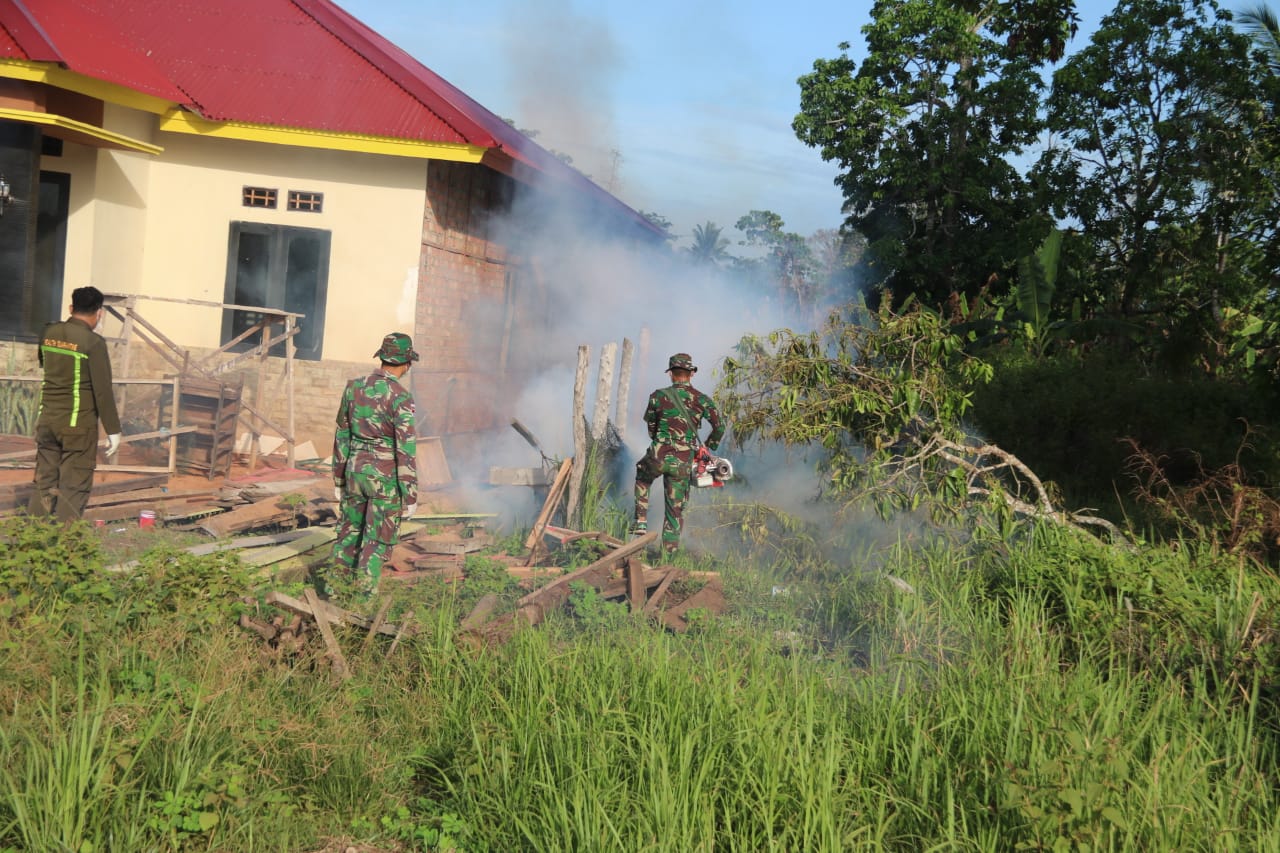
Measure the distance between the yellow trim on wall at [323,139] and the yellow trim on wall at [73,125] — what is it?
0.55 metres

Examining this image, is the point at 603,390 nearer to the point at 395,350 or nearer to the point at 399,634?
the point at 395,350

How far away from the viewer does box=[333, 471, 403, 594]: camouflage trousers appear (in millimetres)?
6934

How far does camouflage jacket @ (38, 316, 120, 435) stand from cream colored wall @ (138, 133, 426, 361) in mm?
5437

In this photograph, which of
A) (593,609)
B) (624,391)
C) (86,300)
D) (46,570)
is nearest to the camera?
(46,570)

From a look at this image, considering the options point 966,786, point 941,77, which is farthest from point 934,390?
point 941,77

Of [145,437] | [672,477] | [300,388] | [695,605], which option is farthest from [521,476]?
[300,388]

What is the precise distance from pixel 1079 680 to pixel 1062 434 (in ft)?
24.7

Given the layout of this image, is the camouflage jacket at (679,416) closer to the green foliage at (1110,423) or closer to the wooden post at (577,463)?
the wooden post at (577,463)

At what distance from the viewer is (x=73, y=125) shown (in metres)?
10.5

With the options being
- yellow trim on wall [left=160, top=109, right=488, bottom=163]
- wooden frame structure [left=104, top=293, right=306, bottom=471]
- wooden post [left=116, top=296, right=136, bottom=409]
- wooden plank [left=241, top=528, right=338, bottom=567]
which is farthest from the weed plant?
yellow trim on wall [left=160, top=109, right=488, bottom=163]

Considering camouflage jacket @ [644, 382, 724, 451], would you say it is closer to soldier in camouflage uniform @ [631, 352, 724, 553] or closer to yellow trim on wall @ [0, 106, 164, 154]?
soldier in camouflage uniform @ [631, 352, 724, 553]

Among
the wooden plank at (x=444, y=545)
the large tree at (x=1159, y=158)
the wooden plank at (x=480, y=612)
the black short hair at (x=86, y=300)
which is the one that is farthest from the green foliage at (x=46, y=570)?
the large tree at (x=1159, y=158)

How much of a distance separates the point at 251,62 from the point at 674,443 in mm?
8293

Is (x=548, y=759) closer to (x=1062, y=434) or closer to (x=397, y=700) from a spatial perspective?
(x=397, y=700)
